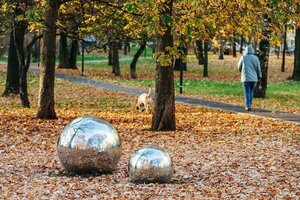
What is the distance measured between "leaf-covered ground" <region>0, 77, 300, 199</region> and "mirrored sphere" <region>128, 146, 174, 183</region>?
161 millimetres

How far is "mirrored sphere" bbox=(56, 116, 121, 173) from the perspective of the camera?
10.4 m

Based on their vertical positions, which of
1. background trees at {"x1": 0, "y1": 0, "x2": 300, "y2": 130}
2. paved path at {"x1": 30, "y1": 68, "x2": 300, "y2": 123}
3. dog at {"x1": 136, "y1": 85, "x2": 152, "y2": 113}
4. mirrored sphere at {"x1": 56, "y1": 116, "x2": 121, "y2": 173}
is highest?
background trees at {"x1": 0, "y1": 0, "x2": 300, "y2": 130}

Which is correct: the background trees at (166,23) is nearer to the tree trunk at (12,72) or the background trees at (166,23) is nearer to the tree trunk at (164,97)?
the tree trunk at (164,97)

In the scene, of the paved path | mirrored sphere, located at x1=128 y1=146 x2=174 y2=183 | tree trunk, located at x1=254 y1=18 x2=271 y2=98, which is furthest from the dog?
mirrored sphere, located at x1=128 y1=146 x2=174 y2=183

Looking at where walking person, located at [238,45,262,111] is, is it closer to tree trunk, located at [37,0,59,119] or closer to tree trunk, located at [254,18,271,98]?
tree trunk, located at [254,18,271,98]

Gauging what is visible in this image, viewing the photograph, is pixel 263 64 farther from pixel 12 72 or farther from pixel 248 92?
pixel 12 72

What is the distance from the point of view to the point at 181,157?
498 inches

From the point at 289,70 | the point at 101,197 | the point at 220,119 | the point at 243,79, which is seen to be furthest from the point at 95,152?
the point at 289,70

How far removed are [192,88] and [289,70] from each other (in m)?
18.9

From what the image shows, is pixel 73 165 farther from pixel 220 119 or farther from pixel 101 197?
pixel 220 119

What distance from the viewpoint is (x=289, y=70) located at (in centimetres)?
4941

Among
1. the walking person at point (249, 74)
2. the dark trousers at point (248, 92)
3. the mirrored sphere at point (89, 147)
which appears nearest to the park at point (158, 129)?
the mirrored sphere at point (89, 147)

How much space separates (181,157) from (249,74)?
28.7 feet

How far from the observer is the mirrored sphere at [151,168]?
981 cm
